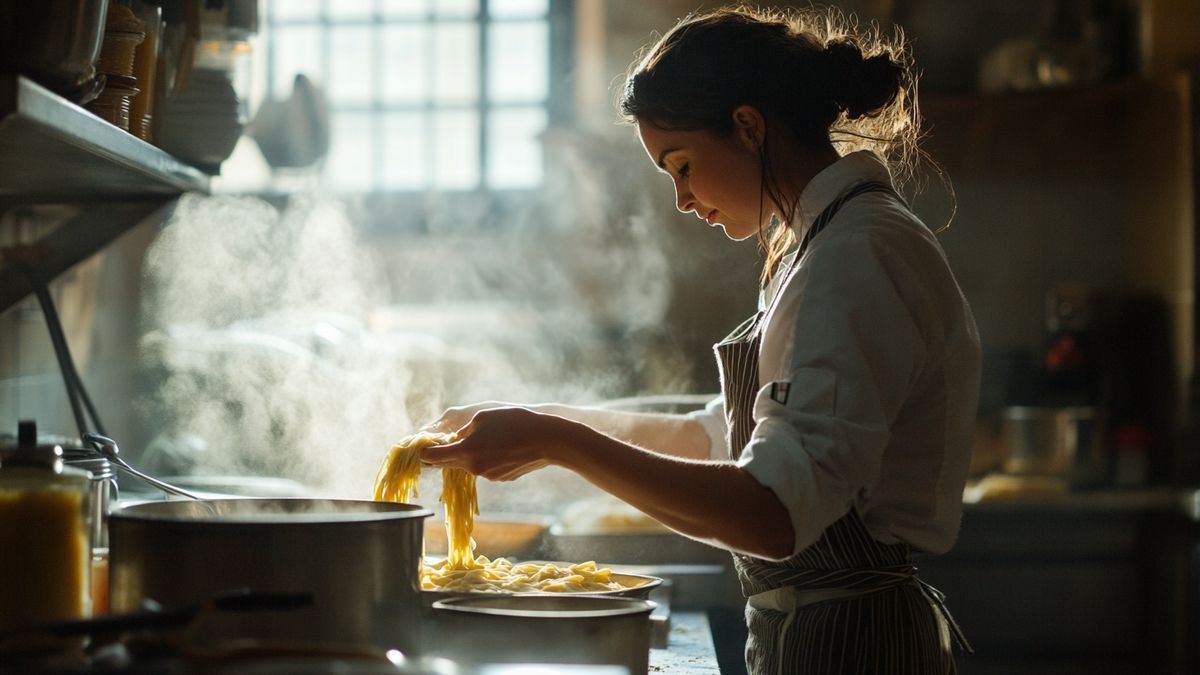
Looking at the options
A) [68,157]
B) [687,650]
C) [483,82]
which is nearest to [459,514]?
[687,650]

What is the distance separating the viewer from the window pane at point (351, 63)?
22.4 ft

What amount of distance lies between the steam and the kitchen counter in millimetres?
788

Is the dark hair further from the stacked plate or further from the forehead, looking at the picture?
the stacked plate

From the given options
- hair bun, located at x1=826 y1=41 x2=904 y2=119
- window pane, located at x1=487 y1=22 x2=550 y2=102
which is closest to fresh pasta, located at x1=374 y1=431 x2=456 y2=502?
hair bun, located at x1=826 y1=41 x2=904 y2=119

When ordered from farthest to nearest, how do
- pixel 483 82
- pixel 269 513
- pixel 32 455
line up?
1. pixel 483 82
2. pixel 269 513
3. pixel 32 455

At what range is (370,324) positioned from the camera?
5824 mm

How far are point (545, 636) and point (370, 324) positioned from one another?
15.0 ft

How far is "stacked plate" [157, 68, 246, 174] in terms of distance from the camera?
237 cm

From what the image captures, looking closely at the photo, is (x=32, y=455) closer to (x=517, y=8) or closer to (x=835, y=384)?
(x=835, y=384)

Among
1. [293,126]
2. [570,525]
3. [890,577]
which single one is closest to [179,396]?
[293,126]

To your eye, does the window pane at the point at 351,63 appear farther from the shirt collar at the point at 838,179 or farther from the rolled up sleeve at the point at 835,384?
the rolled up sleeve at the point at 835,384

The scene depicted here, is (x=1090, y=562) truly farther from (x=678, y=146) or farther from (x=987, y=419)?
(x=678, y=146)

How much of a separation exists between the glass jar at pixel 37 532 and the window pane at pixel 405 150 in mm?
5255

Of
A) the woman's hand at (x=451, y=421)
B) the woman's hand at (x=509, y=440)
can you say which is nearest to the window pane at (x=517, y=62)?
the woman's hand at (x=451, y=421)
